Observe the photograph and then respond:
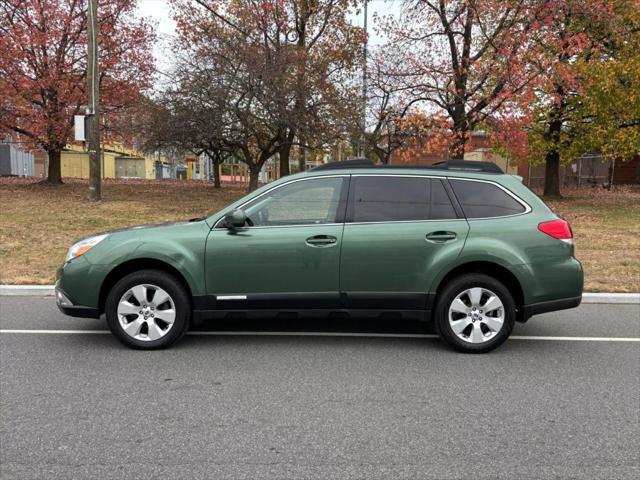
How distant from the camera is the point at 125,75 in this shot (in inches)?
950

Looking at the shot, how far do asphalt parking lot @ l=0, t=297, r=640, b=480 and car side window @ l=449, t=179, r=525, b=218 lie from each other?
135 centimetres

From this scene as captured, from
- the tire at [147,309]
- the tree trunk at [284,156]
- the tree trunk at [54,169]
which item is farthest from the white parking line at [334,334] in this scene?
the tree trunk at [54,169]

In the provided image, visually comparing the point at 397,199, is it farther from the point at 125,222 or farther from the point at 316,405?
the point at 125,222

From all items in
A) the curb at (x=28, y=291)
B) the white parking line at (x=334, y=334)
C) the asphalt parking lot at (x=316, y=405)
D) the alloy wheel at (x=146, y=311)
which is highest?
the alloy wheel at (x=146, y=311)

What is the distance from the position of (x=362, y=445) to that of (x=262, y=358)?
5.81 ft

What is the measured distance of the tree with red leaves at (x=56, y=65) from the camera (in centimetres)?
2142

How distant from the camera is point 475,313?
4.98 m

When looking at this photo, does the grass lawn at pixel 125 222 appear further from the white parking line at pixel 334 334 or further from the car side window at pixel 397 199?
the car side window at pixel 397 199

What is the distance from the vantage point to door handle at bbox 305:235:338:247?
4.93 meters

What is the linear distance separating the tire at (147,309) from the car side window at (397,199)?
1808mm

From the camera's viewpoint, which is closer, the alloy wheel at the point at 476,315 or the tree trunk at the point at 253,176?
the alloy wheel at the point at 476,315

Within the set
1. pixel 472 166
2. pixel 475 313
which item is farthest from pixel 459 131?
pixel 475 313

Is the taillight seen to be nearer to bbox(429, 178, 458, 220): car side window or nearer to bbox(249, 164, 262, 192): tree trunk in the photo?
bbox(429, 178, 458, 220): car side window

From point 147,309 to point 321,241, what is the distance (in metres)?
1.74
